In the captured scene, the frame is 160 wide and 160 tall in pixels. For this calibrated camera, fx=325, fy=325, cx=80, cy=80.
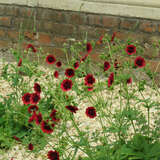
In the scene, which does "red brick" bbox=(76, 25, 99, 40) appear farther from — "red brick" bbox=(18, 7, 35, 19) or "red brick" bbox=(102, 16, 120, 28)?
"red brick" bbox=(18, 7, 35, 19)

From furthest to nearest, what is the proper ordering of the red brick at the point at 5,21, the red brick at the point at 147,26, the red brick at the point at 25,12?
the red brick at the point at 5,21 < the red brick at the point at 25,12 < the red brick at the point at 147,26

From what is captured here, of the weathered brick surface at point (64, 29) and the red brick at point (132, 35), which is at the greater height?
the weathered brick surface at point (64, 29)

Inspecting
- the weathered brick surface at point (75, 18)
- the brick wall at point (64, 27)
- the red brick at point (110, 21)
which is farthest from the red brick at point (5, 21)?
the red brick at point (110, 21)

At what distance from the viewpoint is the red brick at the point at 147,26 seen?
3.73 m

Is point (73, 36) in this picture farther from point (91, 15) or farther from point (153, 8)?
point (153, 8)

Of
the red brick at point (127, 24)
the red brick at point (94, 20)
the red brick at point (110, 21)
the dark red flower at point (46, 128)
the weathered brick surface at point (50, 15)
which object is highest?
the weathered brick surface at point (50, 15)

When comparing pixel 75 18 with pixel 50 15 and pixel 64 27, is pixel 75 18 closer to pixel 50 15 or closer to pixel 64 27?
pixel 64 27

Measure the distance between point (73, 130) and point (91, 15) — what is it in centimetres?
159

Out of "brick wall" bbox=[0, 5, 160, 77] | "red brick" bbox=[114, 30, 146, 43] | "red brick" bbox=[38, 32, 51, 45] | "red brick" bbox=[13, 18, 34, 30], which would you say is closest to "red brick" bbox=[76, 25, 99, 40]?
"brick wall" bbox=[0, 5, 160, 77]

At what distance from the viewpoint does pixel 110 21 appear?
3883mm

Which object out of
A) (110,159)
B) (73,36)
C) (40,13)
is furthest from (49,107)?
(40,13)

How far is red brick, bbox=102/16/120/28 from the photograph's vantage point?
385 centimetres

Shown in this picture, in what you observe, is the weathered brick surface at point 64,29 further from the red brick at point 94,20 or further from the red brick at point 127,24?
the red brick at point 127,24

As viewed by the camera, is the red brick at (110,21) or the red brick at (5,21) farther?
the red brick at (5,21)
